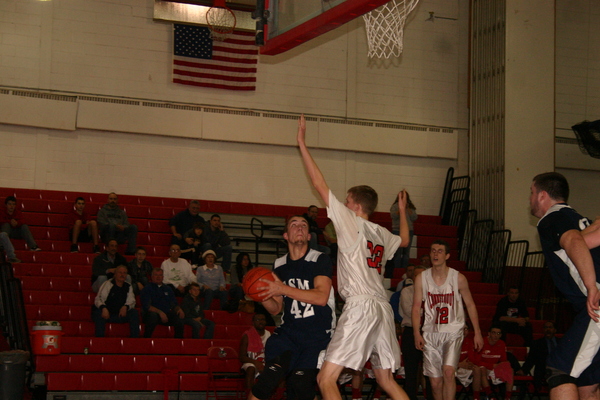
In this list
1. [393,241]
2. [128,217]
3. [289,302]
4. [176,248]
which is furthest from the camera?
[128,217]

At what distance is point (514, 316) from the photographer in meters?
12.9

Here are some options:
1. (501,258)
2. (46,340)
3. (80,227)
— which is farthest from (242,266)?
(501,258)

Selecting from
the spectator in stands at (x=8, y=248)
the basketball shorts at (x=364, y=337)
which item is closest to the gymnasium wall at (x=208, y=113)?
the spectator in stands at (x=8, y=248)

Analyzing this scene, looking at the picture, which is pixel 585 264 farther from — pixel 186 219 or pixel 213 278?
pixel 186 219

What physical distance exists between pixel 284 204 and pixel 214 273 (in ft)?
13.2

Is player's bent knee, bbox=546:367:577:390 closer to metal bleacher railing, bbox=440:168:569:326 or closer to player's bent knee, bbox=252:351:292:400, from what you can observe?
player's bent knee, bbox=252:351:292:400

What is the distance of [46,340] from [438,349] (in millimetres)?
5617

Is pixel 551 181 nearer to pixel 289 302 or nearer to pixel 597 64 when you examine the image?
pixel 289 302

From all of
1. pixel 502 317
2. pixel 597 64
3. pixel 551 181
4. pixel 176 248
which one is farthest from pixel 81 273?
pixel 597 64

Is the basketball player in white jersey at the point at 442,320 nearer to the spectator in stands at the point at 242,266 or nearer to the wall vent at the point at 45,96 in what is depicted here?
the spectator in stands at the point at 242,266

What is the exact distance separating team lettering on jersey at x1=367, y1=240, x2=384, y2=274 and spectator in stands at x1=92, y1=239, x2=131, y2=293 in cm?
670

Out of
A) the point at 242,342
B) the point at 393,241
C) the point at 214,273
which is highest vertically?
the point at 393,241

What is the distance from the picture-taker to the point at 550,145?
52.5 feet

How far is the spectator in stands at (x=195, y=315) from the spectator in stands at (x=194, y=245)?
1538 mm
